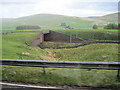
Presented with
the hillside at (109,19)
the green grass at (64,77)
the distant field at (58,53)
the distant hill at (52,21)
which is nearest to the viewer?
the green grass at (64,77)

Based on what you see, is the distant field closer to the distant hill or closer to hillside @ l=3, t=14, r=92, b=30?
the distant hill

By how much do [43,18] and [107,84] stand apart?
49338mm

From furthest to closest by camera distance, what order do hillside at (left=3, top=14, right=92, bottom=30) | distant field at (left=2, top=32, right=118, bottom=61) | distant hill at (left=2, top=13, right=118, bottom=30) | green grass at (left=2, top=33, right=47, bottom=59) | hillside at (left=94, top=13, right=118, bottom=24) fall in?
hillside at (left=3, top=14, right=92, bottom=30), distant hill at (left=2, top=13, right=118, bottom=30), hillside at (left=94, top=13, right=118, bottom=24), distant field at (left=2, top=32, right=118, bottom=61), green grass at (left=2, top=33, right=47, bottom=59)

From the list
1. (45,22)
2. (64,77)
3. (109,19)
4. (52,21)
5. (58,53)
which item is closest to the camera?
(64,77)

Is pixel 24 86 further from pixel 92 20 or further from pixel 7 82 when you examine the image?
pixel 92 20

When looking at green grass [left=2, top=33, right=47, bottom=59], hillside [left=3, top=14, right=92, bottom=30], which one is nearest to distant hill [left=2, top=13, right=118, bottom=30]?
hillside [left=3, top=14, right=92, bottom=30]

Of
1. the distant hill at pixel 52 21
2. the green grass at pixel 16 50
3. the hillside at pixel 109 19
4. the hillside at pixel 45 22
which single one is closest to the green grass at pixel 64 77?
the green grass at pixel 16 50

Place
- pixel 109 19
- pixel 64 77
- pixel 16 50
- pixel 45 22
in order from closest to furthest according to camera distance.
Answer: pixel 64 77
pixel 16 50
pixel 109 19
pixel 45 22

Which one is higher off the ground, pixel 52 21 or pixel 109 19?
pixel 52 21

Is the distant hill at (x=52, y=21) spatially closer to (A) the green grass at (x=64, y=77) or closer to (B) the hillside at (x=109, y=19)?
(B) the hillside at (x=109, y=19)

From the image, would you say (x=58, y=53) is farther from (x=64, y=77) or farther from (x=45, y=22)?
(x=45, y=22)

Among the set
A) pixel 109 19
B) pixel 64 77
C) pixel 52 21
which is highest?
pixel 52 21

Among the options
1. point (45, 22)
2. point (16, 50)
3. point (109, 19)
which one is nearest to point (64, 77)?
point (16, 50)

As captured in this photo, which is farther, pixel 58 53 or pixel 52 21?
pixel 52 21
